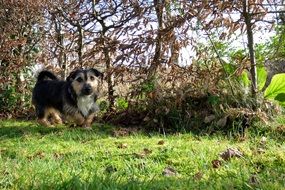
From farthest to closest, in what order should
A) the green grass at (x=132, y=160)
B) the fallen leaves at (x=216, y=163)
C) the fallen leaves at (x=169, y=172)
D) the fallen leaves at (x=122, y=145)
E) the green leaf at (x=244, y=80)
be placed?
1. the green leaf at (x=244, y=80)
2. the fallen leaves at (x=122, y=145)
3. the fallen leaves at (x=216, y=163)
4. the fallen leaves at (x=169, y=172)
5. the green grass at (x=132, y=160)

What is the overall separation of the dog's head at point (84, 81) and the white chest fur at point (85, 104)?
11 cm

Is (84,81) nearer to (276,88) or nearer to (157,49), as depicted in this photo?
(157,49)

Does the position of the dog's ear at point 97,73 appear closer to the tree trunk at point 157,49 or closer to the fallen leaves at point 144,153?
the tree trunk at point 157,49

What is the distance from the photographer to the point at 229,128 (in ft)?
20.6

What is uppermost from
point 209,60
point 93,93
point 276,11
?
point 276,11

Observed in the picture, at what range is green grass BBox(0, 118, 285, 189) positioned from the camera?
316cm

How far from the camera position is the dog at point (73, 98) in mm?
7570

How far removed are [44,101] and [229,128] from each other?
3753 mm

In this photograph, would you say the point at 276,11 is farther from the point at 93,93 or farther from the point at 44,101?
the point at 44,101

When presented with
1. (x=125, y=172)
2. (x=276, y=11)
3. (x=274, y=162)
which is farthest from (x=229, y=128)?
(x=125, y=172)

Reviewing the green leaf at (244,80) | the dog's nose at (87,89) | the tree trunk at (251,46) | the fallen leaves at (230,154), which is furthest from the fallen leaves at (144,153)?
the dog's nose at (87,89)

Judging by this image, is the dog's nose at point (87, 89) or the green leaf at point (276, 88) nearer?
the green leaf at point (276, 88)

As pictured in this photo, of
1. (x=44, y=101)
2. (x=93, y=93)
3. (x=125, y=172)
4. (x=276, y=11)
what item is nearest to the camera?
(x=125, y=172)

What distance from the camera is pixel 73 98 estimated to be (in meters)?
7.73
